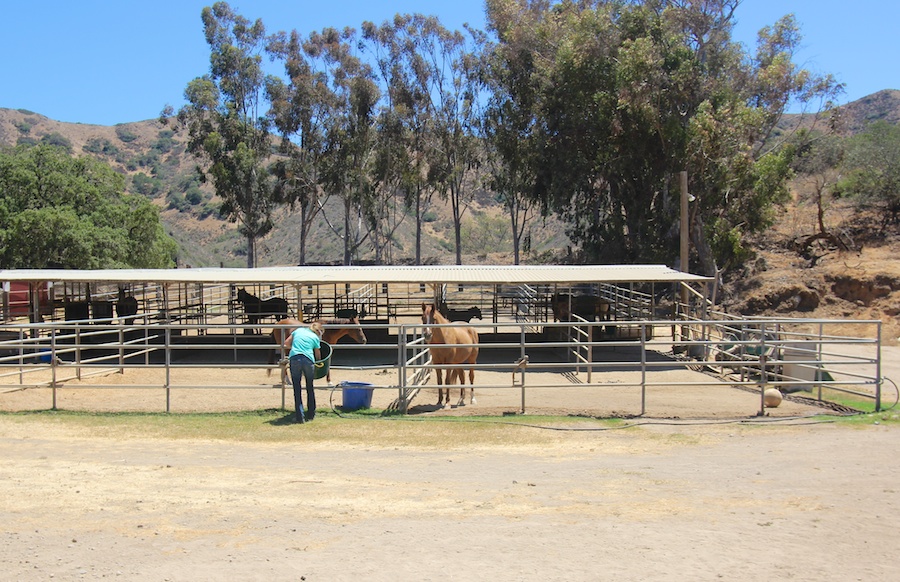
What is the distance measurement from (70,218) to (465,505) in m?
29.9

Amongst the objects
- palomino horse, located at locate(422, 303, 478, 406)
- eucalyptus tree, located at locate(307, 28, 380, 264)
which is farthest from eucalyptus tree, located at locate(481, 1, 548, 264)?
palomino horse, located at locate(422, 303, 478, 406)

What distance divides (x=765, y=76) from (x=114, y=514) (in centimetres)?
3022

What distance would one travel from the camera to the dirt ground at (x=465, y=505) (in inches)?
179

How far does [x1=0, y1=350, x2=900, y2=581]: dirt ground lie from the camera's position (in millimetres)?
4539

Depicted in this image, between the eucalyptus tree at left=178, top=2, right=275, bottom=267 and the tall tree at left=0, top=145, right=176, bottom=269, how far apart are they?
19.8ft

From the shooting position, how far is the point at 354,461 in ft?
24.0

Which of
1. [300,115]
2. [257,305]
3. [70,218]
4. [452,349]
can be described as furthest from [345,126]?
[452,349]

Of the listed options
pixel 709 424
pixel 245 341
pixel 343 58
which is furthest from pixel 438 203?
pixel 709 424

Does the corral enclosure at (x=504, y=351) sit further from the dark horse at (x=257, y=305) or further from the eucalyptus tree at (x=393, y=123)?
the eucalyptus tree at (x=393, y=123)

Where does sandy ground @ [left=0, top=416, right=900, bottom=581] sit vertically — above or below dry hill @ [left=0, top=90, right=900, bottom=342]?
below

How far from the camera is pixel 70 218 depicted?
99.9 feet

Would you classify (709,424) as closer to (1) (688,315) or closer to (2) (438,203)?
(1) (688,315)

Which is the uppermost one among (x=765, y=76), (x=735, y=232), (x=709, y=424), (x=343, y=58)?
(x=343, y=58)

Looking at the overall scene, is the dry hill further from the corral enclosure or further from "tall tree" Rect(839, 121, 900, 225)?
the corral enclosure
